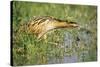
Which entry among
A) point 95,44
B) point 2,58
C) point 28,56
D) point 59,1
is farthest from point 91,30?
point 2,58

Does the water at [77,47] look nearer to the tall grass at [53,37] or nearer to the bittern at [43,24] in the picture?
the tall grass at [53,37]

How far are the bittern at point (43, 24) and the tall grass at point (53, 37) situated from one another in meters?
0.05

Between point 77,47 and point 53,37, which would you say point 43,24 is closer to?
point 53,37

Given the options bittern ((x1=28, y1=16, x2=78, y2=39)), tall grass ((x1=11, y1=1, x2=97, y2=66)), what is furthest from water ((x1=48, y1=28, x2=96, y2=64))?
bittern ((x1=28, y1=16, x2=78, y2=39))

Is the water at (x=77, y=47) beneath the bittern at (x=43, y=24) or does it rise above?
beneath

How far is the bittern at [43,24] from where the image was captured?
2.47 m

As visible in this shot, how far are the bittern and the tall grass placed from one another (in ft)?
0.16

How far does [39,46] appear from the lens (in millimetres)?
2488

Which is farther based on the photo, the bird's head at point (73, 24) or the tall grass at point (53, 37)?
the bird's head at point (73, 24)

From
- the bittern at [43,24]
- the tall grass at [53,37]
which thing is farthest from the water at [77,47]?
the bittern at [43,24]

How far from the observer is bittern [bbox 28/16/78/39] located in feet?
8.12

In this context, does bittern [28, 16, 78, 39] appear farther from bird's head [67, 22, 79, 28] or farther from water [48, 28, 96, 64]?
water [48, 28, 96, 64]

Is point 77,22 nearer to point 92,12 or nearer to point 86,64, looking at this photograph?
point 92,12

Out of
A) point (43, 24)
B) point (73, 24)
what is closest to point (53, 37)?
point (43, 24)
